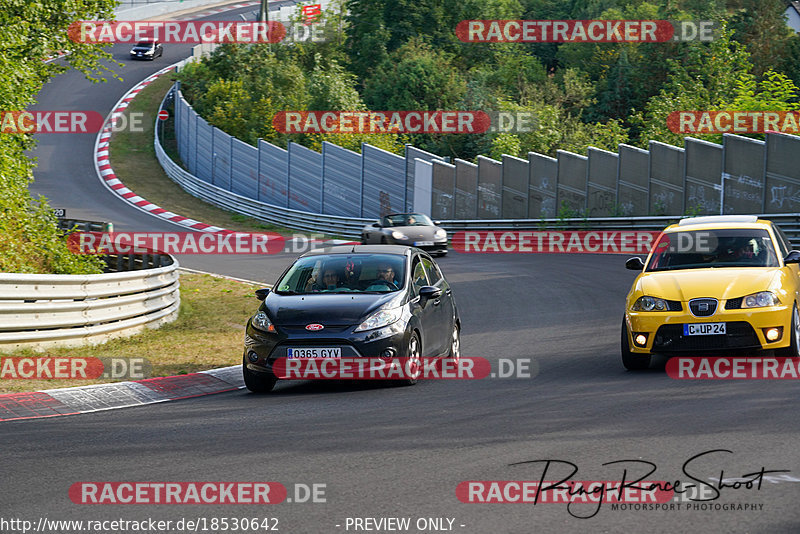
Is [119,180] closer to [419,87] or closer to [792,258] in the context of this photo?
[419,87]

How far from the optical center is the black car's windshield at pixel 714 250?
467 inches

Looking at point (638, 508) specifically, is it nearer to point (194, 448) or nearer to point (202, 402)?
point (194, 448)

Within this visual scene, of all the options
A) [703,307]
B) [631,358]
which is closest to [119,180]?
[631,358]

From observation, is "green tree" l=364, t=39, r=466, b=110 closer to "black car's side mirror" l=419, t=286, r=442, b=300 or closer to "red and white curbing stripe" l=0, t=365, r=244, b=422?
"red and white curbing stripe" l=0, t=365, r=244, b=422

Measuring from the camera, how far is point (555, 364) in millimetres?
12656

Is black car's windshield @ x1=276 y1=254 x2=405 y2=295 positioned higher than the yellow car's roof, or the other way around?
the yellow car's roof

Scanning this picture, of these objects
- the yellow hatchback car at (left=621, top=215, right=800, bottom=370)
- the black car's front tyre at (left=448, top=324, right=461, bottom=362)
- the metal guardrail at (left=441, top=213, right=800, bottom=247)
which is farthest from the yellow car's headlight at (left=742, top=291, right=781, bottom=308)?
the metal guardrail at (left=441, top=213, right=800, bottom=247)

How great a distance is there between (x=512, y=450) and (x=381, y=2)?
217 feet

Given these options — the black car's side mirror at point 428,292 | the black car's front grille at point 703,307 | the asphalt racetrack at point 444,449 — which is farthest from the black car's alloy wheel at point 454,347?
the black car's front grille at point 703,307

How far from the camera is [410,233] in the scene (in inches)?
1201

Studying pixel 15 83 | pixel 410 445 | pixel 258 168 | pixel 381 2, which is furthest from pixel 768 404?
pixel 381 2

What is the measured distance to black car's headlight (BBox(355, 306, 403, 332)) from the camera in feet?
35.7

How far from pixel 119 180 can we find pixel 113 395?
40424 millimetres

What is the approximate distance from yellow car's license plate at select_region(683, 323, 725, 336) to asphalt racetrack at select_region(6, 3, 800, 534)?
57 centimetres
